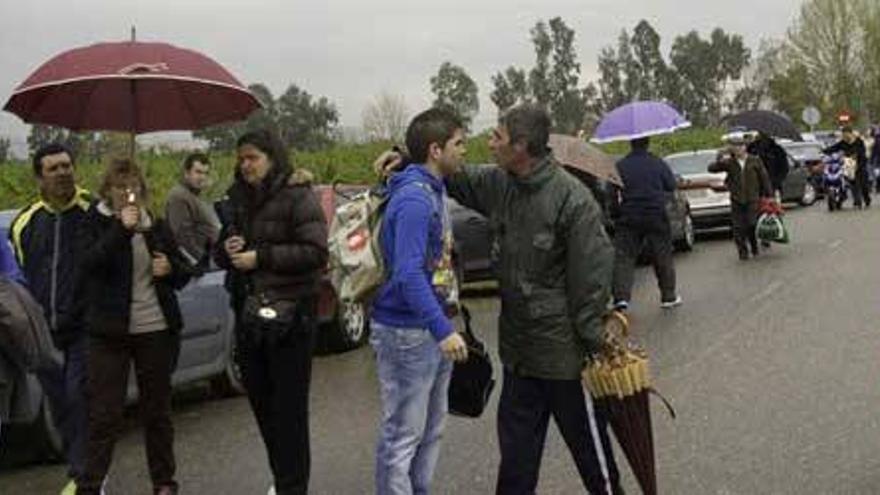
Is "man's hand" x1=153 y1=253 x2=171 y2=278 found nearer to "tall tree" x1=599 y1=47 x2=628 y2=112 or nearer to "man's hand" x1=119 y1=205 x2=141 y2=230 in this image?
"man's hand" x1=119 y1=205 x2=141 y2=230

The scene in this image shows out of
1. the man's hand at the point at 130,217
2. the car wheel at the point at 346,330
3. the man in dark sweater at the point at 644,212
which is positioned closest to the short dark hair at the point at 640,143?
the man in dark sweater at the point at 644,212

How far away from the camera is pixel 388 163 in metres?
5.35

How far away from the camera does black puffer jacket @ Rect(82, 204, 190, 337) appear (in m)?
5.95

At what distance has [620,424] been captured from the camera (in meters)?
5.18

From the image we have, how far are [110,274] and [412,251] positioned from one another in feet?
5.96

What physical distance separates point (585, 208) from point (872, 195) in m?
26.4

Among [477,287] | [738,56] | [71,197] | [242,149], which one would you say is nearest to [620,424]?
[242,149]

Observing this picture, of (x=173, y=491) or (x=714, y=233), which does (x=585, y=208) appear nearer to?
(x=173, y=491)

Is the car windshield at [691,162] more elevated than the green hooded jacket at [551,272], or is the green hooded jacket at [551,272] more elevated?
the green hooded jacket at [551,272]

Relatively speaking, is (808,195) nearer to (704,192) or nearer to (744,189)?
(704,192)

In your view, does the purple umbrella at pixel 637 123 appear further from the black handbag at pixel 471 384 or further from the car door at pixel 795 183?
the car door at pixel 795 183

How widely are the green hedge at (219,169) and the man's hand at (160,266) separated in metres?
1.09

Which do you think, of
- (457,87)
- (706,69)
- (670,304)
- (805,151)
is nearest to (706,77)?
(706,69)

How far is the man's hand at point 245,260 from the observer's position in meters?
5.76
